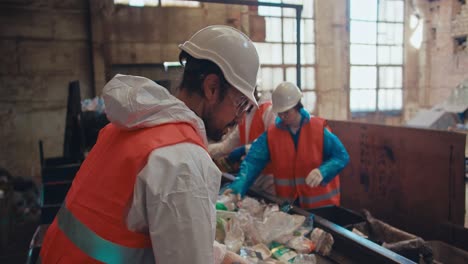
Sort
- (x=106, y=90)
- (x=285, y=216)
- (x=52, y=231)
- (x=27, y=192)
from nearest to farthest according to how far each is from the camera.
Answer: (x=106, y=90) < (x=52, y=231) < (x=285, y=216) < (x=27, y=192)

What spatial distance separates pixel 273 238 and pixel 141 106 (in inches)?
49.6

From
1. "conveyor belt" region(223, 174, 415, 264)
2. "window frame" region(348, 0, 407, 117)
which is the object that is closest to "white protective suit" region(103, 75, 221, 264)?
"conveyor belt" region(223, 174, 415, 264)

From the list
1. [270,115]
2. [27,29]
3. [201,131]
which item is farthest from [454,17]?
[27,29]

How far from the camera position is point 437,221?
3.57 metres

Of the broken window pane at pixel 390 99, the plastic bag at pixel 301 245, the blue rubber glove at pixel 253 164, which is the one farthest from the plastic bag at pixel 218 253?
the broken window pane at pixel 390 99

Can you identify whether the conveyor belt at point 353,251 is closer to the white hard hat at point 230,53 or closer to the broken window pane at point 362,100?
the white hard hat at point 230,53

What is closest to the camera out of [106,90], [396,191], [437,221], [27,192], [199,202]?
[199,202]

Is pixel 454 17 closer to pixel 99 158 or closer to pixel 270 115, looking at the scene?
pixel 270 115

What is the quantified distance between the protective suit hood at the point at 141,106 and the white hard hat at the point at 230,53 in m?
0.23

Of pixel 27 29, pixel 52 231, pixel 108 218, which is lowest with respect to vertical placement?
pixel 52 231

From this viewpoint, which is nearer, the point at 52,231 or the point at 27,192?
the point at 52,231

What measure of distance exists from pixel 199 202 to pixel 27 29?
19.0 feet

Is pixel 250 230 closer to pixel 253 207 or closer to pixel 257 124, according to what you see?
pixel 253 207

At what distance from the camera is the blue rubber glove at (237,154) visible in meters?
3.74
